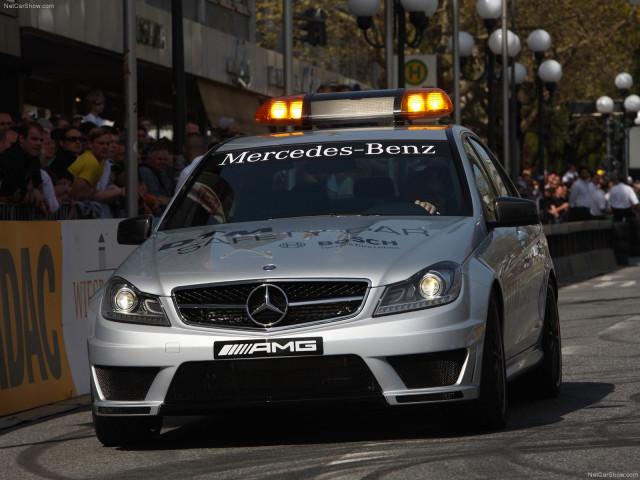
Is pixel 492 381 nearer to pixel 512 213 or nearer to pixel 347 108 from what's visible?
pixel 512 213

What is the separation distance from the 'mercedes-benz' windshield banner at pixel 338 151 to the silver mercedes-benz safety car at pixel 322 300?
0.20ft

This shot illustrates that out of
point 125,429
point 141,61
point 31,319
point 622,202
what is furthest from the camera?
point 622,202

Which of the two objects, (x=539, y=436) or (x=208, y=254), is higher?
(x=208, y=254)

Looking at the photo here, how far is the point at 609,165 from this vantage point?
53750mm

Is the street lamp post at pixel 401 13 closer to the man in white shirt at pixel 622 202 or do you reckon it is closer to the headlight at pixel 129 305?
the man in white shirt at pixel 622 202

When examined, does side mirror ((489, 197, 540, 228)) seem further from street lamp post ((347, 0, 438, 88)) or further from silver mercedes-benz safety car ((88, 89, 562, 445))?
street lamp post ((347, 0, 438, 88))

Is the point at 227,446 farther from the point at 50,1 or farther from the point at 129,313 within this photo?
the point at 50,1

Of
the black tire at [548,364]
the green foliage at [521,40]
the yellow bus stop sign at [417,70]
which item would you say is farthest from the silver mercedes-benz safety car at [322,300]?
the green foliage at [521,40]

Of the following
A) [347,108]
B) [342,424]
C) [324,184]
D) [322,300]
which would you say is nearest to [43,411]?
[342,424]

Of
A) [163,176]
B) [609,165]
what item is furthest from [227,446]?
[609,165]

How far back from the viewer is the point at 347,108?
1105 cm

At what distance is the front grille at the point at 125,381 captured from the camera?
25.3 feet

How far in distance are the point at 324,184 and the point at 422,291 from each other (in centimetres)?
156

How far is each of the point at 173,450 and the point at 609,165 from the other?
47.1m
